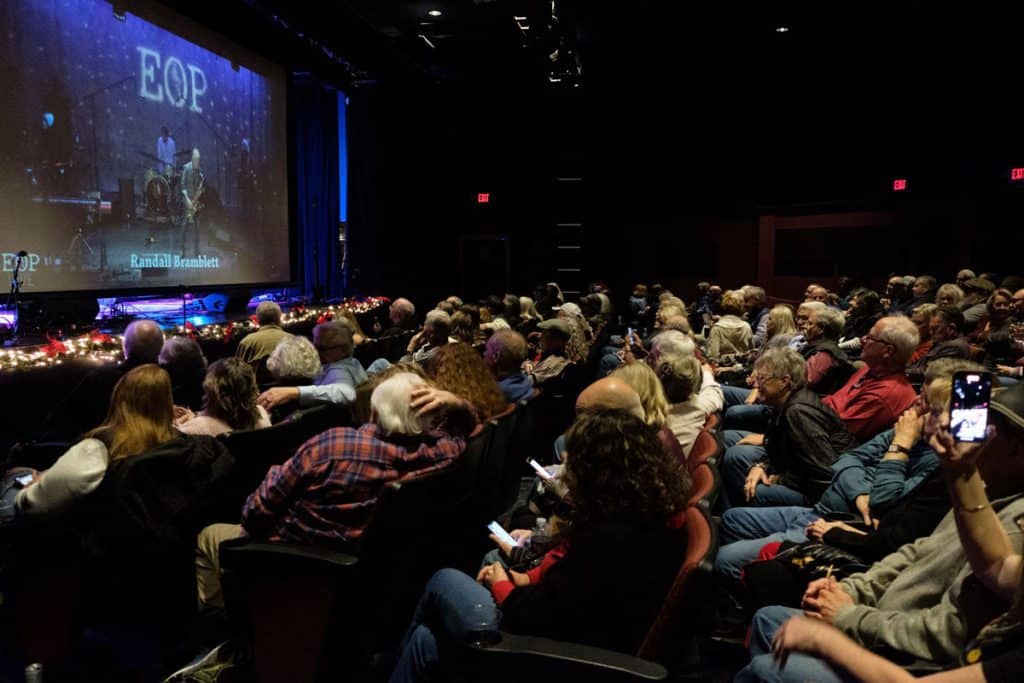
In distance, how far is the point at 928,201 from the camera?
41.4ft

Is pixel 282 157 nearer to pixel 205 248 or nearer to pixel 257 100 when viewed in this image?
pixel 257 100

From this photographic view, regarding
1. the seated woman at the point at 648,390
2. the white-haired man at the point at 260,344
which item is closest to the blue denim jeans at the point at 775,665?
the seated woman at the point at 648,390

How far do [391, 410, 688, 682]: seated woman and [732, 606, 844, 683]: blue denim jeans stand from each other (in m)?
0.32

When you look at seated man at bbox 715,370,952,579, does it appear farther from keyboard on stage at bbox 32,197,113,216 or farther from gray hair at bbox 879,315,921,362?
keyboard on stage at bbox 32,197,113,216

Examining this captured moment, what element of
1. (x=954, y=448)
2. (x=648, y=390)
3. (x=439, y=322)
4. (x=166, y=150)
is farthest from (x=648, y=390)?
(x=166, y=150)

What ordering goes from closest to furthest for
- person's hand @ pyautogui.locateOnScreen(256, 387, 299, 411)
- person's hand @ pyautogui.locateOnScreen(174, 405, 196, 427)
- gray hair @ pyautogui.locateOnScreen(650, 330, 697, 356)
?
person's hand @ pyautogui.locateOnScreen(174, 405, 196, 427) < person's hand @ pyautogui.locateOnScreen(256, 387, 299, 411) < gray hair @ pyautogui.locateOnScreen(650, 330, 697, 356)

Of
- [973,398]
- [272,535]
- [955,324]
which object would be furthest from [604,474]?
[955,324]

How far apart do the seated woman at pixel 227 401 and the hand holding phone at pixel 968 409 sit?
258cm

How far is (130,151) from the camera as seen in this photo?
26.5 ft

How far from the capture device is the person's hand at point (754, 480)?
3.37 metres

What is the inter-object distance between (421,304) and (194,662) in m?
12.9

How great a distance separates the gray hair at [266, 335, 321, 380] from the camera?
4.00 meters

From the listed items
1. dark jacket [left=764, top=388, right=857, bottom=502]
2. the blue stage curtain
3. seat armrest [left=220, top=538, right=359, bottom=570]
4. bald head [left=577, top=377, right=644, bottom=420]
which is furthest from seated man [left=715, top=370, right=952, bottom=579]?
the blue stage curtain

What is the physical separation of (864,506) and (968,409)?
147 cm
